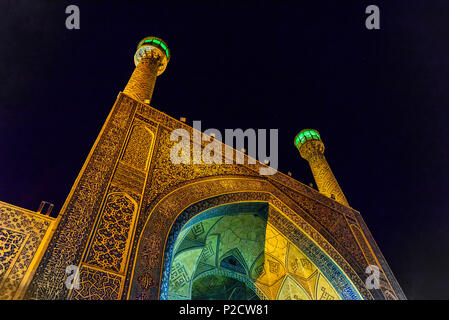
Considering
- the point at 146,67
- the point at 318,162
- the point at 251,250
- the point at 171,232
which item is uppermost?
the point at 146,67

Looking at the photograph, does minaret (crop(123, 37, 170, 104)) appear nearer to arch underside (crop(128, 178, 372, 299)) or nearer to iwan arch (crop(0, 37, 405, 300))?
iwan arch (crop(0, 37, 405, 300))

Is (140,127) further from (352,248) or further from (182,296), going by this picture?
(352,248)

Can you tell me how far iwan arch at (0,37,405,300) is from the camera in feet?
9.89

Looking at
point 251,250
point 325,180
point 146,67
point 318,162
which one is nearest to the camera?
point 251,250

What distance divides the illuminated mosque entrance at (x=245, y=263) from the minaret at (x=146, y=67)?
117 inches

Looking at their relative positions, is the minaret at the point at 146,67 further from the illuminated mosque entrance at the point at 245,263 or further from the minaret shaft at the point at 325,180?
the minaret shaft at the point at 325,180

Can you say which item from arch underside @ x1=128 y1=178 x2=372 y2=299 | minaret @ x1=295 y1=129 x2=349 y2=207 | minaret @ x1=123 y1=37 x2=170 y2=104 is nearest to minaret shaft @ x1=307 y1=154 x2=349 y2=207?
minaret @ x1=295 y1=129 x2=349 y2=207

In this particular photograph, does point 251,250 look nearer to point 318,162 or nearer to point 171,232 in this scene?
point 171,232

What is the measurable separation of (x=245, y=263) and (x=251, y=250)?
1.10ft

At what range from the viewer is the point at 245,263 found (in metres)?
6.73

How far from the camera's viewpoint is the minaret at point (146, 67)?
679 cm

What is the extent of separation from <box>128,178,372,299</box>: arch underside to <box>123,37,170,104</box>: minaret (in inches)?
108

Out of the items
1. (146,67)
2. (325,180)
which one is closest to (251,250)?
(325,180)
